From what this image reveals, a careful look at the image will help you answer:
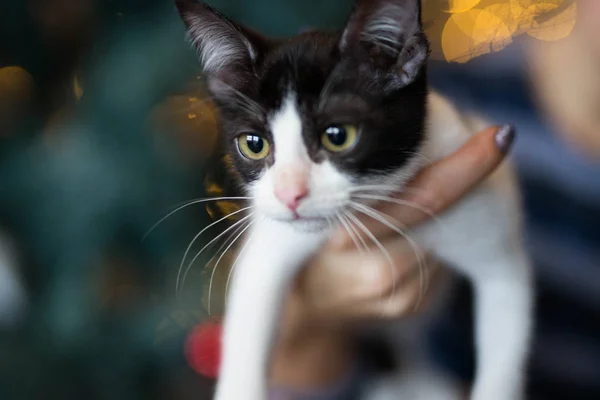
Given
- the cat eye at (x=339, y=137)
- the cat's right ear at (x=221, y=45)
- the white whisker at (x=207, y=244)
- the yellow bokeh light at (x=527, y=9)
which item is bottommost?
the white whisker at (x=207, y=244)

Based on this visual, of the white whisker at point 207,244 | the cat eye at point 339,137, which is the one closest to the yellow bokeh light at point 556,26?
the cat eye at point 339,137

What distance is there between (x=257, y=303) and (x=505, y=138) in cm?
28

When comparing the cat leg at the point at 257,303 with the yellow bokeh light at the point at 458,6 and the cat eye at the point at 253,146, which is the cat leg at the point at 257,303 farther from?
the yellow bokeh light at the point at 458,6

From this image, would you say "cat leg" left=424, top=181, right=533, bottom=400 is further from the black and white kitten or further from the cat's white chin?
the cat's white chin

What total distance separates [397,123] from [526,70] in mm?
158

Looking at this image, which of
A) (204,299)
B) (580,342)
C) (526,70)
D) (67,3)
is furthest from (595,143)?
(67,3)

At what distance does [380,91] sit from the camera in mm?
428

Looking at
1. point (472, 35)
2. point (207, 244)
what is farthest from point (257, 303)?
point (472, 35)

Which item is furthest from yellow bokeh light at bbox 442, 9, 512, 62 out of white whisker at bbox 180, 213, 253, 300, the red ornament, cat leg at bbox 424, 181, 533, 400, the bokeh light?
the red ornament

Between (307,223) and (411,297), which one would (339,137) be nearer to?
(307,223)

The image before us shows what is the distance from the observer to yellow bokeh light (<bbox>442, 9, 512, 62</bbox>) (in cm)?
48

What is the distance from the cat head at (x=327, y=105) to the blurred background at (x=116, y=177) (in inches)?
2.4

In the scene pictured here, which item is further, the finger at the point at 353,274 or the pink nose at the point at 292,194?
the finger at the point at 353,274

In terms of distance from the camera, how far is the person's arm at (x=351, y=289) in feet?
1.52
